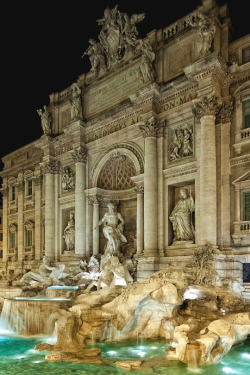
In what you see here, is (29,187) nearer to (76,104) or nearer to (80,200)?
(80,200)

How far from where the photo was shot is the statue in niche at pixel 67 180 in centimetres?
2369

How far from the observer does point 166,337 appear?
11.5m

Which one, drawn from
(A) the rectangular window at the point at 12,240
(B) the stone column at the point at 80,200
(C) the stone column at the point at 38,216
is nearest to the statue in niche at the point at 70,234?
(B) the stone column at the point at 80,200

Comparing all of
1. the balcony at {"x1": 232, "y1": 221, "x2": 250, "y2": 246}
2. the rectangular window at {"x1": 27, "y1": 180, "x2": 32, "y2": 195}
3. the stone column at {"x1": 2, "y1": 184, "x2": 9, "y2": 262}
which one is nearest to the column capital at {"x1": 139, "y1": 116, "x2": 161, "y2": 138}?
the balcony at {"x1": 232, "y1": 221, "x2": 250, "y2": 246}

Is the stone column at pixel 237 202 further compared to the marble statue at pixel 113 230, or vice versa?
the marble statue at pixel 113 230

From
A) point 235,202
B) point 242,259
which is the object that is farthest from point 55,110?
point 242,259

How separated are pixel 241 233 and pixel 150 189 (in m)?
4.82

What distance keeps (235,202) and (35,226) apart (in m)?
16.1

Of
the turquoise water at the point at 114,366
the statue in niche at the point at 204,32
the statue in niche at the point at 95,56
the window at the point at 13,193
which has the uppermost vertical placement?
the statue in niche at the point at 95,56

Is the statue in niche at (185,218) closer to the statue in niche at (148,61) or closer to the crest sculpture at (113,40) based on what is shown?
the statue in niche at (148,61)

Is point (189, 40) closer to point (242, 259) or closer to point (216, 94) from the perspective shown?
point (216, 94)

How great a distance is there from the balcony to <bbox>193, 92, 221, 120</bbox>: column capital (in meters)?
4.91

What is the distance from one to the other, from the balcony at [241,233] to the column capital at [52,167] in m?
13.2

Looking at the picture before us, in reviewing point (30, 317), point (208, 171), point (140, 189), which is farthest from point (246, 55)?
point (30, 317)
